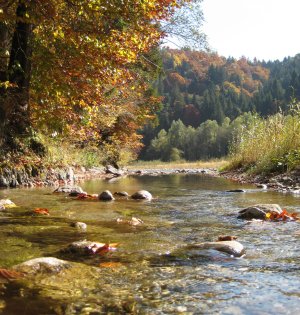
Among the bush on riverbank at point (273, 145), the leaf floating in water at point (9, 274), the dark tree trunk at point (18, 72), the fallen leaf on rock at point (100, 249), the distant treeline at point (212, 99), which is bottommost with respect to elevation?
the fallen leaf on rock at point (100, 249)

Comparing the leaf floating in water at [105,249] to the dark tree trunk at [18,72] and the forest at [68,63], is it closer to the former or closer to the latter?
the forest at [68,63]

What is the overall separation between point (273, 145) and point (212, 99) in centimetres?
9562

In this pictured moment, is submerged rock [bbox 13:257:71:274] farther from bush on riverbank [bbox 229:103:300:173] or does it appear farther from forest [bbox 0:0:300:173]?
bush on riverbank [bbox 229:103:300:173]

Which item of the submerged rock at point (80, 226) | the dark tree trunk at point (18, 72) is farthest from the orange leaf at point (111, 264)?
the dark tree trunk at point (18, 72)

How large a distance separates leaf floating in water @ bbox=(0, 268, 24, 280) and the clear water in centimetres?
9

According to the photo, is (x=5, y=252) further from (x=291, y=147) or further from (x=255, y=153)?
(x=255, y=153)

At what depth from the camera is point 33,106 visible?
875cm

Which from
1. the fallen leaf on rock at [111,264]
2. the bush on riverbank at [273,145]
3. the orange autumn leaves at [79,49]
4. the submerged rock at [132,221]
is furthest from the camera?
the bush on riverbank at [273,145]

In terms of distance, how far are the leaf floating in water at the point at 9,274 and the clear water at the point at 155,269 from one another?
87 mm

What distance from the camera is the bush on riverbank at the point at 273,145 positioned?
35.8 ft

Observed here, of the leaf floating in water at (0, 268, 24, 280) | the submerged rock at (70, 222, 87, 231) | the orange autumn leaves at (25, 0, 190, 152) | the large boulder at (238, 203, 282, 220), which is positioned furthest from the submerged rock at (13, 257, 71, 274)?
the orange autumn leaves at (25, 0, 190, 152)

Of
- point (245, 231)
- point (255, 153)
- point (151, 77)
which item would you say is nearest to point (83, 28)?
point (245, 231)

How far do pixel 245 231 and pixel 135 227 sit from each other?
49.4 inches

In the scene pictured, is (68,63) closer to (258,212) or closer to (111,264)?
(258,212)
